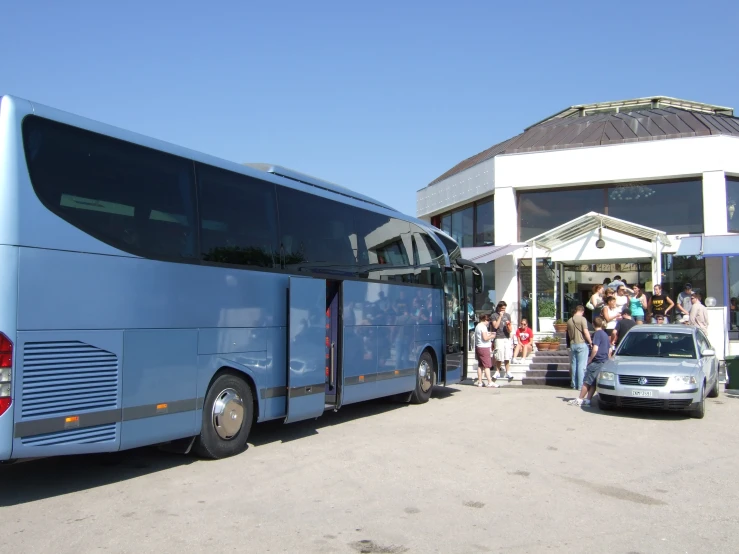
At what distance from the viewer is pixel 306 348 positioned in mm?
9664

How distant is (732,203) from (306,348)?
18.3 m

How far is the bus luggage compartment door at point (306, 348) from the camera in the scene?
9.35 meters

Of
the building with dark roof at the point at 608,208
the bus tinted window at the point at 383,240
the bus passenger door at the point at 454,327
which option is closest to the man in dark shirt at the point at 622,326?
the bus passenger door at the point at 454,327

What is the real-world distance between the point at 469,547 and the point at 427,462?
121 inches

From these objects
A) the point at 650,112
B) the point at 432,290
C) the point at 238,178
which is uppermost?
the point at 650,112

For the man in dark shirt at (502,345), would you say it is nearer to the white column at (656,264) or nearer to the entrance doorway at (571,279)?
the entrance doorway at (571,279)

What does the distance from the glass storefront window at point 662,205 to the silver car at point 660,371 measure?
981 centimetres

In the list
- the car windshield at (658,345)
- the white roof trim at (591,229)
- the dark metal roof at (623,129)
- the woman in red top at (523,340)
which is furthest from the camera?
the dark metal roof at (623,129)

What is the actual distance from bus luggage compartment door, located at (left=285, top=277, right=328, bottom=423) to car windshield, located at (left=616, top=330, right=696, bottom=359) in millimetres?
6462

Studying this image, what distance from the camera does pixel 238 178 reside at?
8703 mm

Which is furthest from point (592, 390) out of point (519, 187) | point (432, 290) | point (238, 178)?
point (519, 187)

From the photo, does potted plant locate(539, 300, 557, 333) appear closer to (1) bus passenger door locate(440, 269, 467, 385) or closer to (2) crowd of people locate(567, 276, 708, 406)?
(2) crowd of people locate(567, 276, 708, 406)

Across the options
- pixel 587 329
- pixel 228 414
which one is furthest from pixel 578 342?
pixel 228 414

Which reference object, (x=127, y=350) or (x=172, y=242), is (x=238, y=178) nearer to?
(x=172, y=242)
